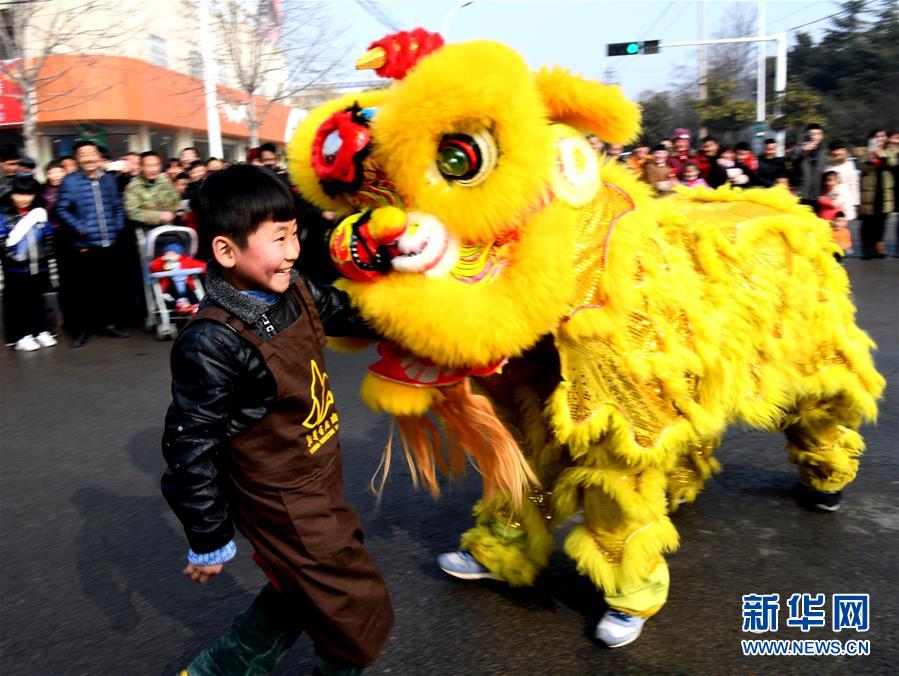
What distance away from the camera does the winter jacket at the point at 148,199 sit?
7.13 m

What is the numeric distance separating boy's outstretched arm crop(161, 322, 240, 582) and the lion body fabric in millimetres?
928

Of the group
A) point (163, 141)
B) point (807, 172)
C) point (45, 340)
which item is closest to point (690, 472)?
point (45, 340)

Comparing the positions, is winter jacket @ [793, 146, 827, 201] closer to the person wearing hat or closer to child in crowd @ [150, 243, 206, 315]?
the person wearing hat

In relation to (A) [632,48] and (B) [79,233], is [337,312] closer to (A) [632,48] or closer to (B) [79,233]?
(B) [79,233]

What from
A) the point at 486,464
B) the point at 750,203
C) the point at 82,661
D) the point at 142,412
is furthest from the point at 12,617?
the point at 750,203

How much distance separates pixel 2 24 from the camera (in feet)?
42.3

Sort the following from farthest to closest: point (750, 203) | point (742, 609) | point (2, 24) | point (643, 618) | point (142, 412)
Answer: point (2, 24) → point (142, 412) → point (750, 203) → point (742, 609) → point (643, 618)

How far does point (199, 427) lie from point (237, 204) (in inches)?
20.6

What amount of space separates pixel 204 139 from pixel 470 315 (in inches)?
944

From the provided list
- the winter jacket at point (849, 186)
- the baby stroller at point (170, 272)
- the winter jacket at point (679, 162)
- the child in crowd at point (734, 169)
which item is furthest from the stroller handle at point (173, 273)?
the winter jacket at point (849, 186)

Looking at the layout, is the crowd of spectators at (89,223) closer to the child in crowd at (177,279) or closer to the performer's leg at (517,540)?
the child in crowd at (177,279)

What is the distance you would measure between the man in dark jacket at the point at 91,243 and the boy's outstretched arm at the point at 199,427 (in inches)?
225

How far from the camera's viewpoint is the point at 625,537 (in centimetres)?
236

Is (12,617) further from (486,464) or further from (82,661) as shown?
(486,464)
